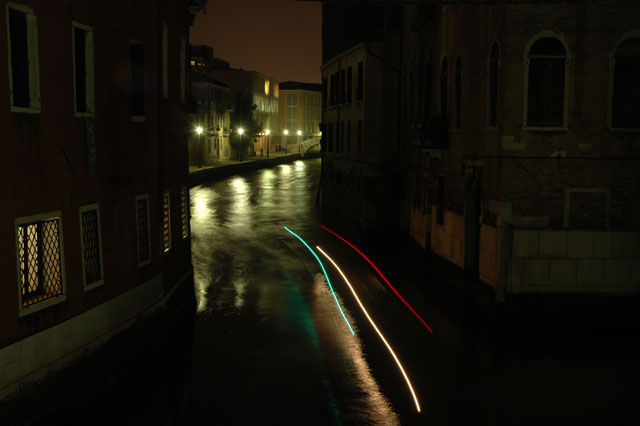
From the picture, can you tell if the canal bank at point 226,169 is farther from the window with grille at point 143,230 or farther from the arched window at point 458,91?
the window with grille at point 143,230

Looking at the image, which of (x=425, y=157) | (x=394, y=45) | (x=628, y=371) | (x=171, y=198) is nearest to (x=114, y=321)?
(x=171, y=198)

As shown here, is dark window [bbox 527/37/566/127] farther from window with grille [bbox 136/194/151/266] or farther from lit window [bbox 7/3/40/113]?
lit window [bbox 7/3/40/113]

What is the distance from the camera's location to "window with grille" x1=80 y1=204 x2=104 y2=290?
12.9 metres

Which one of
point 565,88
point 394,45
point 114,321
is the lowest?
point 114,321

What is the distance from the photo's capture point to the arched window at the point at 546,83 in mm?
17375

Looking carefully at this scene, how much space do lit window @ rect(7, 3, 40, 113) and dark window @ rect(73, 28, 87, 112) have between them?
61.1 inches

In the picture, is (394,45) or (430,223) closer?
(430,223)

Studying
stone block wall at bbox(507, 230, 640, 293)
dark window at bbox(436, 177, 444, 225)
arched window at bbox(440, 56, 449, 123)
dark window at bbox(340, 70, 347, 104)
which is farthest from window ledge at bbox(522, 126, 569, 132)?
dark window at bbox(340, 70, 347, 104)

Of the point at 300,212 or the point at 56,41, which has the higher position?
the point at 56,41

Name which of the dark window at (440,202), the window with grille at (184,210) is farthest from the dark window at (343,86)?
the window with grille at (184,210)

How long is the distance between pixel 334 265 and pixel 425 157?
5.81 m

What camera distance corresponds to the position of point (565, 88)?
688 inches

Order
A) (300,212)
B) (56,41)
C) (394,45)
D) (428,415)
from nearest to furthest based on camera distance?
(56,41)
(428,415)
(394,45)
(300,212)

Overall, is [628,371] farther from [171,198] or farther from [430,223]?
[171,198]
